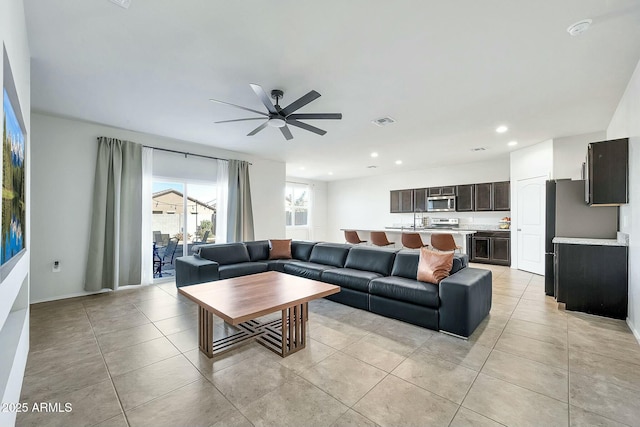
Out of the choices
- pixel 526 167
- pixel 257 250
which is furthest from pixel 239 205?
pixel 526 167

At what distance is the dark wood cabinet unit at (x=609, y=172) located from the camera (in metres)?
3.10

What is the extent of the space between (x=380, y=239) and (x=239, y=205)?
11.1 ft

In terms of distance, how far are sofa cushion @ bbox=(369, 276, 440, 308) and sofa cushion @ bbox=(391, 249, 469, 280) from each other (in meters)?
0.18

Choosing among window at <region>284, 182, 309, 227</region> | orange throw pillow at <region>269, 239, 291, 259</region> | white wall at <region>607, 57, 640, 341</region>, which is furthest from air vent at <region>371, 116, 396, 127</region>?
window at <region>284, 182, 309, 227</region>

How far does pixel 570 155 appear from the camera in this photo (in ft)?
16.6

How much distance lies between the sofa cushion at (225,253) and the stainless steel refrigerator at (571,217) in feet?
16.3

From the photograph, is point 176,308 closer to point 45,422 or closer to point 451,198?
point 45,422

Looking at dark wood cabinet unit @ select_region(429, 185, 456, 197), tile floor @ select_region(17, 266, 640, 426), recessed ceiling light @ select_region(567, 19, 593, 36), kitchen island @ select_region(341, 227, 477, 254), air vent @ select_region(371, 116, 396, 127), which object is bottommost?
tile floor @ select_region(17, 266, 640, 426)

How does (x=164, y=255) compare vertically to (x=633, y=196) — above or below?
below

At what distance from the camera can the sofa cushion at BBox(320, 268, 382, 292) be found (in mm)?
3577

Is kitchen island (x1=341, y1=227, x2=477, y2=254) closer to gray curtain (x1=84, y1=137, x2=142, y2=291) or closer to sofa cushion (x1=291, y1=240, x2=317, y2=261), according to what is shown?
sofa cushion (x1=291, y1=240, x2=317, y2=261)

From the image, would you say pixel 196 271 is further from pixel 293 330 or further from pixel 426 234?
pixel 426 234

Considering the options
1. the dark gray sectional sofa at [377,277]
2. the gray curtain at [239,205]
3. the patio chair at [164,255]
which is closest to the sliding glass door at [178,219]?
the patio chair at [164,255]

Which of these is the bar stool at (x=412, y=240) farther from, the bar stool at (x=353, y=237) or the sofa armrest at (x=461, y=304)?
the sofa armrest at (x=461, y=304)
